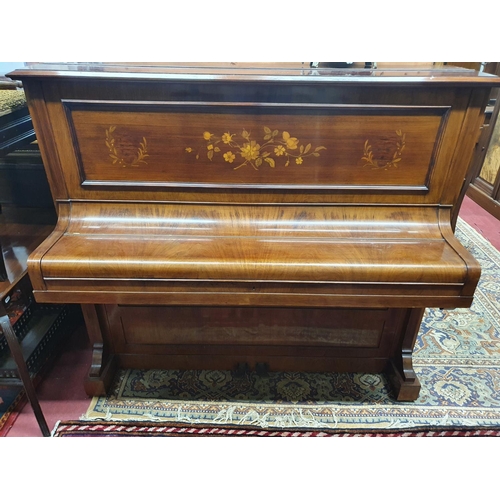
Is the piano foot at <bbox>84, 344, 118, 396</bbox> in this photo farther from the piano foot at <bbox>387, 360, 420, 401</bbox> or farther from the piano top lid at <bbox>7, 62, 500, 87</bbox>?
the piano foot at <bbox>387, 360, 420, 401</bbox>

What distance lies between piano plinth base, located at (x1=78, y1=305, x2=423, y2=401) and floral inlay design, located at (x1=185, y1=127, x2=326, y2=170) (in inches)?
25.0

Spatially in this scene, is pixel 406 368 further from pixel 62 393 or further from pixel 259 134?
pixel 62 393

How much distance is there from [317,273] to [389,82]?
0.66 m

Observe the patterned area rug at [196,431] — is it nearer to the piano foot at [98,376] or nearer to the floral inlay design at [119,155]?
the piano foot at [98,376]

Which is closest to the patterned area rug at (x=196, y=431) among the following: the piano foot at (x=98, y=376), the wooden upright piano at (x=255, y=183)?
the piano foot at (x=98, y=376)

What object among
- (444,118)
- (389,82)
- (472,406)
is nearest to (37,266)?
(389,82)

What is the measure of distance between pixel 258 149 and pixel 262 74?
245mm

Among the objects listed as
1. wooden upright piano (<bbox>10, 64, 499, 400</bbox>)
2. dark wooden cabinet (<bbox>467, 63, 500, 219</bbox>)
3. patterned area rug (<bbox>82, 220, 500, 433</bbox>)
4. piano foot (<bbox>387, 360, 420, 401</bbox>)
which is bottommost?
patterned area rug (<bbox>82, 220, 500, 433</bbox>)

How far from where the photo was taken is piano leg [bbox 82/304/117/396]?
1726 mm

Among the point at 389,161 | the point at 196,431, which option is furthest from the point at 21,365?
the point at 389,161

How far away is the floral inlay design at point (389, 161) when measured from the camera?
1429mm

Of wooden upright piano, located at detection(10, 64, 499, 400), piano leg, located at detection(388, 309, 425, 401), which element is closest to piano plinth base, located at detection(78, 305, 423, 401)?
piano leg, located at detection(388, 309, 425, 401)

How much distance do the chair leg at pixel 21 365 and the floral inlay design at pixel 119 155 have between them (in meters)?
0.68

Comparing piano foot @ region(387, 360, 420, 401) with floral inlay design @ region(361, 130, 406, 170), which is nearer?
floral inlay design @ region(361, 130, 406, 170)
